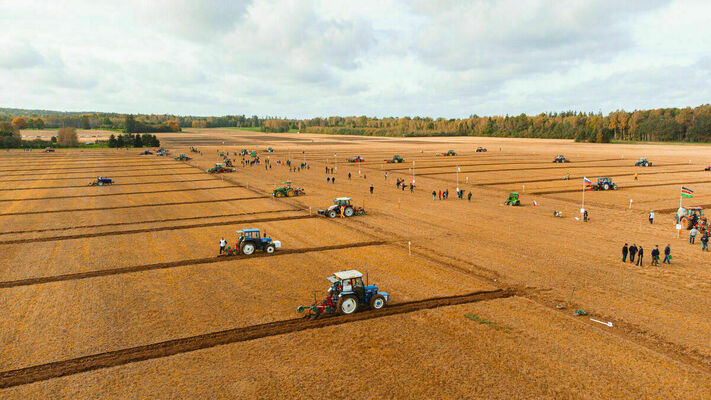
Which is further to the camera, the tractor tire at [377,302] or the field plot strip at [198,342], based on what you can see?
the tractor tire at [377,302]

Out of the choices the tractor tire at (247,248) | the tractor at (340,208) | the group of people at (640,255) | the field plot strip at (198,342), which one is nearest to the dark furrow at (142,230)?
the tractor at (340,208)

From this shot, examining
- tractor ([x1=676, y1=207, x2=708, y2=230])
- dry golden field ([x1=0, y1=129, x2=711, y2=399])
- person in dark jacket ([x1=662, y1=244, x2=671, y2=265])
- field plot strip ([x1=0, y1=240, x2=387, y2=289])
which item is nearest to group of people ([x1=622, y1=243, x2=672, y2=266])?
person in dark jacket ([x1=662, y1=244, x2=671, y2=265])

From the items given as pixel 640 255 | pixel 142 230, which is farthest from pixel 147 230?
pixel 640 255

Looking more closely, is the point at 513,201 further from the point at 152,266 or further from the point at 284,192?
the point at 152,266

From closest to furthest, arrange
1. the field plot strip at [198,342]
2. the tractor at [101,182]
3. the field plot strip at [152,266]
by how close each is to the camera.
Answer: the field plot strip at [198,342], the field plot strip at [152,266], the tractor at [101,182]

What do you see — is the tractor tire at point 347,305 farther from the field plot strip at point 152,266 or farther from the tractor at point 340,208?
the tractor at point 340,208

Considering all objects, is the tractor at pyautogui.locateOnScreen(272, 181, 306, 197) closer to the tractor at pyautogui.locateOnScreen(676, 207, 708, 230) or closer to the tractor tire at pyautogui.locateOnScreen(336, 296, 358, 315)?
the tractor tire at pyautogui.locateOnScreen(336, 296, 358, 315)

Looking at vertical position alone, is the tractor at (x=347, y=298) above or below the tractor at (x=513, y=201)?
below

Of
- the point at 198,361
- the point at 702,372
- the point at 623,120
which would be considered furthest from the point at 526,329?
the point at 623,120
